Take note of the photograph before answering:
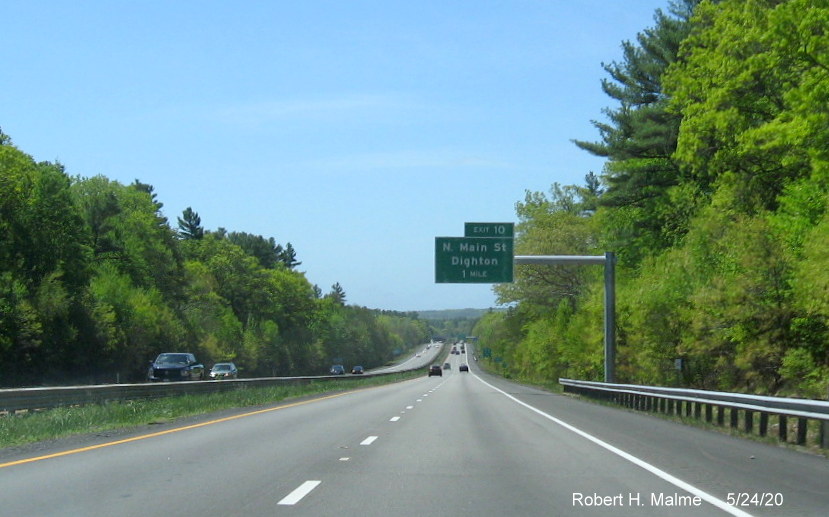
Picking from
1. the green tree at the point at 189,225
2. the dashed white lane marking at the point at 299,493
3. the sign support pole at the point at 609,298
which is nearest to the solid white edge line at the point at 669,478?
the dashed white lane marking at the point at 299,493

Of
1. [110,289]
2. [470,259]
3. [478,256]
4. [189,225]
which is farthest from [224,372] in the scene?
[189,225]

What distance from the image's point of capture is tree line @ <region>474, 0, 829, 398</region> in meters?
27.8

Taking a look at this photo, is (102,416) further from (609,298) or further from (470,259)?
(609,298)

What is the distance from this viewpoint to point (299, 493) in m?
10.3

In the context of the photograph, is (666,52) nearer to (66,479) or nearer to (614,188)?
(614,188)

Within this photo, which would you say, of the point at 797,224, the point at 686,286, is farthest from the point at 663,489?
the point at 686,286

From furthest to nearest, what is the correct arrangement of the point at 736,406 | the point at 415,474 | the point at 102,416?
the point at 102,416, the point at 736,406, the point at 415,474

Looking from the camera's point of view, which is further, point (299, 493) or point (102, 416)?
point (102, 416)

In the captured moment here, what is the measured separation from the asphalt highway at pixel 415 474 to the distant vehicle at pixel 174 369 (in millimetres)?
26069

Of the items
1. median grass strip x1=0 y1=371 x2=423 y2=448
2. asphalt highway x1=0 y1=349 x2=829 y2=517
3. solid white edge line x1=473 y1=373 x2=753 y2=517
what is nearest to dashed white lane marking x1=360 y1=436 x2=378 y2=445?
asphalt highway x1=0 y1=349 x2=829 y2=517

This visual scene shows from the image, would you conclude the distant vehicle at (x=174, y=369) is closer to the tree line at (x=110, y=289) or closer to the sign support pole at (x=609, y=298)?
the tree line at (x=110, y=289)

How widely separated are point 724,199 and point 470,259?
10559mm

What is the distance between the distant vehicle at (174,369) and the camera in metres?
45.1

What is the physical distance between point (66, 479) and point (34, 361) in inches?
1984
